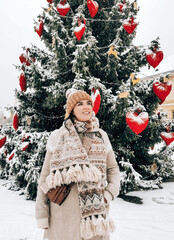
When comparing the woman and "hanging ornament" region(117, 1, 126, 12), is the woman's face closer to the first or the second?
the woman

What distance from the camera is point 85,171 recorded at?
1346mm

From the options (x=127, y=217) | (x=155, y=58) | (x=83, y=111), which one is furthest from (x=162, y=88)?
(x=83, y=111)

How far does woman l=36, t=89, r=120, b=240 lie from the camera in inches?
52.6

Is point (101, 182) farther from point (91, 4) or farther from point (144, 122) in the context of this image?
point (91, 4)

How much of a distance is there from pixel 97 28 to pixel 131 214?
4739 mm

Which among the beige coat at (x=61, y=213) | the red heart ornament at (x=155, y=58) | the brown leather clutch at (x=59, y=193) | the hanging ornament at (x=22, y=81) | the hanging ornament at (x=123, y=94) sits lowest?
the beige coat at (x=61, y=213)

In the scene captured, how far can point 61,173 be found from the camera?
139 centimetres

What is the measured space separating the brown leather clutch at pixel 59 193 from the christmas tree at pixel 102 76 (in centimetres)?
244

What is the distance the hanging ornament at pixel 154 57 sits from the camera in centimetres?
403

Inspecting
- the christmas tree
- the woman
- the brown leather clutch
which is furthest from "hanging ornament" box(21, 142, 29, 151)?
the brown leather clutch

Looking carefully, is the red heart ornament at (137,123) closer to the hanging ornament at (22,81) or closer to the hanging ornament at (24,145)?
the hanging ornament at (24,145)

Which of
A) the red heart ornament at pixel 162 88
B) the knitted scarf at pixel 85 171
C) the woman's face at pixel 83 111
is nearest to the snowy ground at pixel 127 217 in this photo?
the knitted scarf at pixel 85 171

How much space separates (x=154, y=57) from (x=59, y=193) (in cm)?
372

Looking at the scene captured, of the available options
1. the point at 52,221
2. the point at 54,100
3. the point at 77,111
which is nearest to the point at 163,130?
the point at 54,100
